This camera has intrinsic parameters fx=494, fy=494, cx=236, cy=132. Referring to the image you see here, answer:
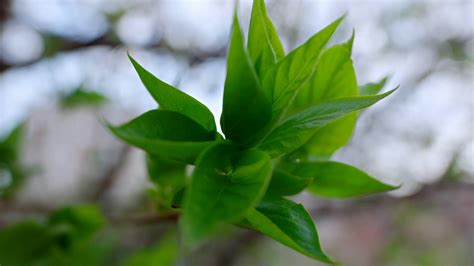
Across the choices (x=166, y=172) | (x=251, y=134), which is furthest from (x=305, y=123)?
(x=166, y=172)

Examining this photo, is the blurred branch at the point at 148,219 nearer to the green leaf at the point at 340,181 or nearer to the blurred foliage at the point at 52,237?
the blurred foliage at the point at 52,237

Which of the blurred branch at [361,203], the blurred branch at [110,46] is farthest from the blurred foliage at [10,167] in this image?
the blurred branch at [361,203]

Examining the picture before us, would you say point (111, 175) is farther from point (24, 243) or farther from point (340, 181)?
point (340, 181)

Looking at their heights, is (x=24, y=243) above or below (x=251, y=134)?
Result: below

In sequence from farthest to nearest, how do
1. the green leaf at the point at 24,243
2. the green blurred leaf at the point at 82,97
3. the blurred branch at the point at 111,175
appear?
the blurred branch at the point at 111,175, the green blurred leaf at the point at 82,97, the green leaf at the point at 24,243

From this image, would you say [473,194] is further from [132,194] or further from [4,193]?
[4,193]

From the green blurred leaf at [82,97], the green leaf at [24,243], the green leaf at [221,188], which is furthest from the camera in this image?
the green blurred leaf at [82,97]

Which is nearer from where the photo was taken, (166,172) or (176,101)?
(176,101)
